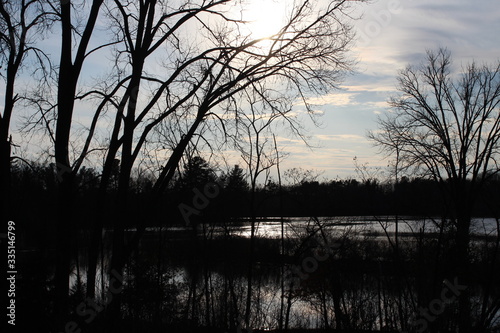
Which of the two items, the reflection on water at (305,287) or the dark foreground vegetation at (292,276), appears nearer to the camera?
the dark foreground vegetation at (292,276)

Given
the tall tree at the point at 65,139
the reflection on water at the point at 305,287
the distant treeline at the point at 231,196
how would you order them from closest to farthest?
1. the tall tree at the point at 65,139
2. the reflection on water at the point at 305,287
3. the distant treeline at the point at 231,196

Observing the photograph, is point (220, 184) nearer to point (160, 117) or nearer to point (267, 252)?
point (160, 117)

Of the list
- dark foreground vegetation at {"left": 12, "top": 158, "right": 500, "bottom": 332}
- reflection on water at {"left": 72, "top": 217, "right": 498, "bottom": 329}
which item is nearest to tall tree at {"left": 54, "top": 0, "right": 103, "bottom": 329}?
dark foreground vegetation at {"left": 12, "top": 158, "right": 500, "bottom": 332}

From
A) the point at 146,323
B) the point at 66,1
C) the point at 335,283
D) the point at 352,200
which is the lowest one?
the point at 146,323

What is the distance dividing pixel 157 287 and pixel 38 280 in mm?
7063

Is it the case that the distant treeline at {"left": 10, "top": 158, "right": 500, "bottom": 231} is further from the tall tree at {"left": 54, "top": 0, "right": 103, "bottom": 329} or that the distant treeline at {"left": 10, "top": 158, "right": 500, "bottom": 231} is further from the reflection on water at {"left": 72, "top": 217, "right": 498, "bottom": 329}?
the tall tree at {"left": 54, "top": 0, "right": 103, "bottom": 329}

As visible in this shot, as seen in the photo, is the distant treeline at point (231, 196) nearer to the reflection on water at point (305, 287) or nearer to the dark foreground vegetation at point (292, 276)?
the dark foreground vegetation at point (292, 276)

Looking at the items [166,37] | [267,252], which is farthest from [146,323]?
Result: [267,252]

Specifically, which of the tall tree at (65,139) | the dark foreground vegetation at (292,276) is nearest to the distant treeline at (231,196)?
the dark foreground vegetation at (292,276)

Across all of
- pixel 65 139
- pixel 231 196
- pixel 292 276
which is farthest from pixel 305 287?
pixel 65 139

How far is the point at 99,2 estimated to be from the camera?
10297 millimetres

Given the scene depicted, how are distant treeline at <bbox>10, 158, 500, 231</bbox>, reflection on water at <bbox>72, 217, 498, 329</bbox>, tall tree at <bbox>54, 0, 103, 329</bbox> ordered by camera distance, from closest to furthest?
tall tree at <bbox>54, 0, 103, 329</bbox>, reflection on water at <bbox>72, 217, 498, 329</bbox>, distant treeline at <bbox>10, 158, 500, 231</bbox>

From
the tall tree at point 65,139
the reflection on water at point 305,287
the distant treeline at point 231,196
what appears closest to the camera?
the tall tree at point 65,139

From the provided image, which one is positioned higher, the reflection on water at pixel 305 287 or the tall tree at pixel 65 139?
the tall tree at pixel 65 139
